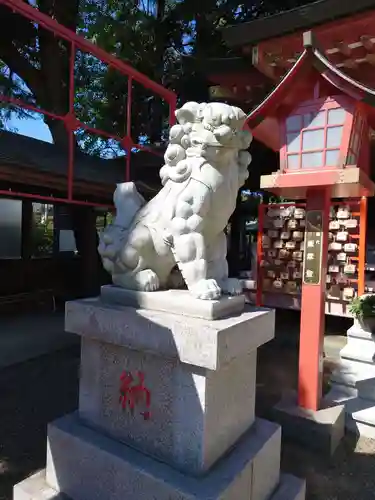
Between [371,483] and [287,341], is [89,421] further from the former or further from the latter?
[287,341]

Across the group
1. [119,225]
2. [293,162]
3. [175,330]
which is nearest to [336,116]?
[293,162]

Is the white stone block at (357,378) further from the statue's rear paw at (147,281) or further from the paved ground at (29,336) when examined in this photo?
the paved ground at (29,336)

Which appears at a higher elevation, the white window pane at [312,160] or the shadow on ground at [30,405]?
the white window pane at [312,160]

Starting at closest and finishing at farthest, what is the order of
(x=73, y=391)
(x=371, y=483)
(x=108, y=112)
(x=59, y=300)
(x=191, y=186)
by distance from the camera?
1. (x=191, y=186)
2. (x=371, y=483)
3. (x=73, y=391)
4. (x=108, y=112)
5. (x=59, y=300)

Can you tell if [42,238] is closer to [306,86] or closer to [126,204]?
[126,204]

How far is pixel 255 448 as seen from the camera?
5.94ft

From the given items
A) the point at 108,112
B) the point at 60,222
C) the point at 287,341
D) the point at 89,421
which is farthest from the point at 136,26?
the point at 89,421

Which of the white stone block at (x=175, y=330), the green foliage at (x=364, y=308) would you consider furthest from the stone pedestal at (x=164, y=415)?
the green foliage at (x=364, y=308)

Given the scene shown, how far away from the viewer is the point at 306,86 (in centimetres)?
266

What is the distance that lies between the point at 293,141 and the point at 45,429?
2.78 m

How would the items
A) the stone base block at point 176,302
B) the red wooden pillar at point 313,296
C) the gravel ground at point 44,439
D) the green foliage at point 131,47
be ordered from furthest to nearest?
1. the green foliage at point 131,47
2. the red wooden pillar at point 313,296
3. the gravel ground at point 44,439
4. the stone base block at point 176,302

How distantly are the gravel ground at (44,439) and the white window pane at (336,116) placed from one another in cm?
227

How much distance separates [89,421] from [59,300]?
5.77m

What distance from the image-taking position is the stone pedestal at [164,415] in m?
1.55
